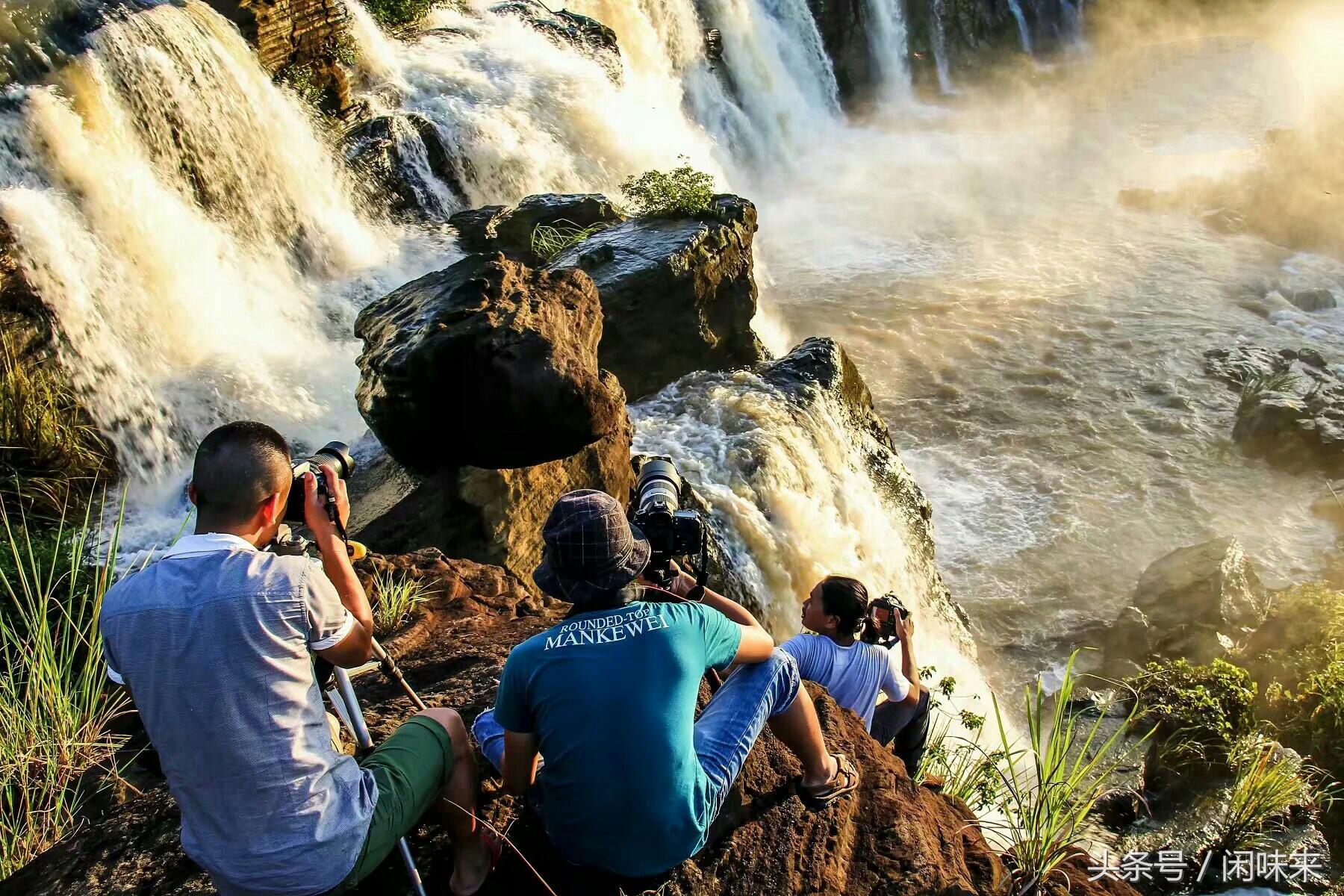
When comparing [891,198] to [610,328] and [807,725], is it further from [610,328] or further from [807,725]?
[807,725]

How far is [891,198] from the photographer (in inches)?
689

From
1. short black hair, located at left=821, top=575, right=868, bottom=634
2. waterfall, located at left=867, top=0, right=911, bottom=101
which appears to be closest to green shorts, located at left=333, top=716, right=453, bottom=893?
short black hair, located at left=821, top=575, right=868, bottom=634

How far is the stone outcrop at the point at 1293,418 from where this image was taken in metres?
10.7

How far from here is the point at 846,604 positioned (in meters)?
3.75

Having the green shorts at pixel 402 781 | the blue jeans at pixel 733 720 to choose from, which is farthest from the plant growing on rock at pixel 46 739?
the blue jeans at pixel 733 720

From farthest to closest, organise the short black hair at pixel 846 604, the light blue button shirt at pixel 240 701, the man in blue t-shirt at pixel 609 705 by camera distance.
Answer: the short black hair at pixel 846 604
the man in blue t-shirt at pixel 609 705
the light blue button shirt at pixel 240 701

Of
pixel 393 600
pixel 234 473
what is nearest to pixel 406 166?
pixel 393 600

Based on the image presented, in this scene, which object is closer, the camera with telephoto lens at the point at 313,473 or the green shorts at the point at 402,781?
the green shorts at the point at 402,781

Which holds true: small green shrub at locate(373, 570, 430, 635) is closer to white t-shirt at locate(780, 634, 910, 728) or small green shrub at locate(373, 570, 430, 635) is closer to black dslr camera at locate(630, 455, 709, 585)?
black dslr camera at locate(630, 455, 709, 585)

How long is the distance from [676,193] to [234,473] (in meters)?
7.35

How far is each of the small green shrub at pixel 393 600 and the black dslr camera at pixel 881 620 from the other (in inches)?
81.3

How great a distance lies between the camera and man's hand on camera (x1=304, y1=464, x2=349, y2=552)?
2559mm

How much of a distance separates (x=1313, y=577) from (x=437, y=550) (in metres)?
8.78

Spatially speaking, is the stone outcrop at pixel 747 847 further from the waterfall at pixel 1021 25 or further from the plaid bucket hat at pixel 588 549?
the waterfall at pixel 1021 25
